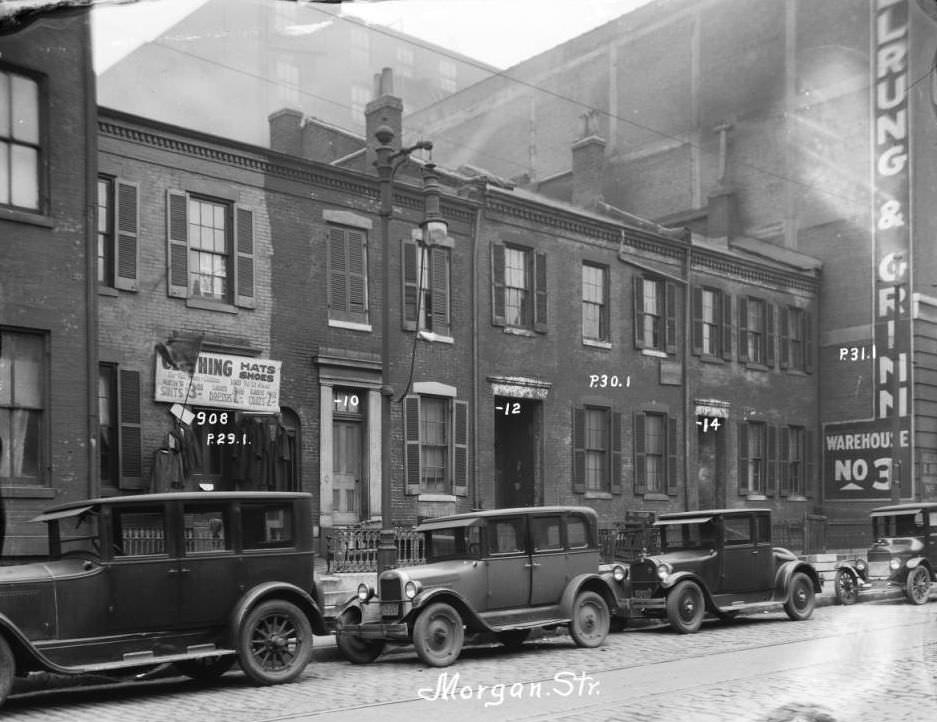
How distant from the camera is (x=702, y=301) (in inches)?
1160

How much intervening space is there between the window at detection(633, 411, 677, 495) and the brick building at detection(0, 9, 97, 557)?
583 inches

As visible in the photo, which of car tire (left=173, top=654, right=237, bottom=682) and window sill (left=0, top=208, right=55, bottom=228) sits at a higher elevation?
window sill (left=0, top=208, right=55, bottom=228)

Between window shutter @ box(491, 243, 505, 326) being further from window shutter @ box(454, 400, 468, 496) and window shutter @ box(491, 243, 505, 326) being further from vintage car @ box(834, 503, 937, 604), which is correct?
vintage car @ box(834, 503, 937, 604)

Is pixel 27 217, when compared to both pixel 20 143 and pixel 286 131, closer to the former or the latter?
pixel 20 143

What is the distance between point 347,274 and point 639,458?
9503 mm

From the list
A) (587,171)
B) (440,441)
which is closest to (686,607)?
(440,441)

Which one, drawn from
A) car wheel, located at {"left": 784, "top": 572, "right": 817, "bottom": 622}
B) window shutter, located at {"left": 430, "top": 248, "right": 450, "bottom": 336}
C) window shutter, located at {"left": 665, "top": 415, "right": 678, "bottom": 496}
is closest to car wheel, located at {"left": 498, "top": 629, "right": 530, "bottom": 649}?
car wheel, located at {"left": 784, "top": 572, "right": 817, "bottom": 622}

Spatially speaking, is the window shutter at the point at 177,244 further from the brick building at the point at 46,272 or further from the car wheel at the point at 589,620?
the car wheel at the point at 589,620

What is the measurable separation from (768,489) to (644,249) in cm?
799

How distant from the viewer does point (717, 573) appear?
16531 mm

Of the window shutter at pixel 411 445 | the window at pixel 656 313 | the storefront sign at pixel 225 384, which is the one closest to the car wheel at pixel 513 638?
the storefront sign at pixel 225 384

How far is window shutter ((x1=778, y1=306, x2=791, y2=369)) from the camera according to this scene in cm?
3169

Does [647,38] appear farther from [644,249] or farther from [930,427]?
[930,427]

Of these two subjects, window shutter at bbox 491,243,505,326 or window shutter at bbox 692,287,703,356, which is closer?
window shutter at bbox 491,243,505,326
